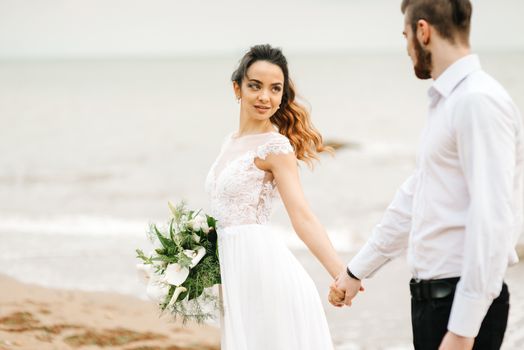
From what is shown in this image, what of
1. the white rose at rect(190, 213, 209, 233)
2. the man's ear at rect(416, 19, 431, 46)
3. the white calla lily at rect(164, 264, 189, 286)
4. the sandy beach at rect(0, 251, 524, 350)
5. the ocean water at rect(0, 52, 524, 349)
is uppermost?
the ocean water at rect(0, 52, 524, 349)

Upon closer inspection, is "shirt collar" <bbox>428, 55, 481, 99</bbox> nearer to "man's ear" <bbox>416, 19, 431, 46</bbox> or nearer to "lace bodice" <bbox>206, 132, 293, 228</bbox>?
"man's ear" <bbox>416, 19, 431, 46</bbox>

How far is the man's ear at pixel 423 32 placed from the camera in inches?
91.4

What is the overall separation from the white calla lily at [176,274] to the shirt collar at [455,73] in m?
1.70

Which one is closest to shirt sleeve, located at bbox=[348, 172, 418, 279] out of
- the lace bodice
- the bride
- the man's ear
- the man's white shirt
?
the man's white shirt

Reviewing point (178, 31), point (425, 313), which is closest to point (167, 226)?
point (425, 313)

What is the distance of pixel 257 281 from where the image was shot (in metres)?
3.55

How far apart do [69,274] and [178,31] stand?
86.0 metres

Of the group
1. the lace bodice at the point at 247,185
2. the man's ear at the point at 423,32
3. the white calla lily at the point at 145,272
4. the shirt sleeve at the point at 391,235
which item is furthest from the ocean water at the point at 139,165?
the man's ear at the point at 423,32

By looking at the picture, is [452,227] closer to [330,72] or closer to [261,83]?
[261,83]

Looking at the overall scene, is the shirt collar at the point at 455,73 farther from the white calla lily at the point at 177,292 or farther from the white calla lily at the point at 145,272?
the white calla lily at the point at 145,272

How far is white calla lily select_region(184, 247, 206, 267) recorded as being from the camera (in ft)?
11.7

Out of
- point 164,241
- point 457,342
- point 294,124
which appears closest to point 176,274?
point 164,241

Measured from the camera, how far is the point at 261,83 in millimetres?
3773

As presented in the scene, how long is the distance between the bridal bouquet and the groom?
54.5 inches
